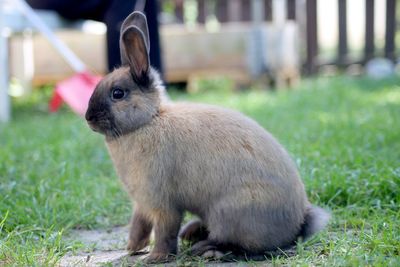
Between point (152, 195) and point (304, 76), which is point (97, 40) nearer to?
point (304, 76)

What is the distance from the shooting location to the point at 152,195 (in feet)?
8.15

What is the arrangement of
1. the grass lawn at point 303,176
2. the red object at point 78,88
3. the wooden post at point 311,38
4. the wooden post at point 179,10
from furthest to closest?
the wooden post at point 179,10, the wooden post at point 311,38, the red object at point 78,88, the grass lawn at point 303,176

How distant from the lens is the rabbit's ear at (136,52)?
99.0 inches

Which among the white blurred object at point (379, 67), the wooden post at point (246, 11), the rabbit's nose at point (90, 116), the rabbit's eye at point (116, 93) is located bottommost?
the white blurred object at point (379, 67)

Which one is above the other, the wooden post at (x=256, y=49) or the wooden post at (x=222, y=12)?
the wooden post at (x=222, y=12)

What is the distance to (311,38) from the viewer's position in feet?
30.4

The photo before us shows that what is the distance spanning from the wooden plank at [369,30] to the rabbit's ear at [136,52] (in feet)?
24.0

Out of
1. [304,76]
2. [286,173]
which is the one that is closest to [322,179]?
[286,173]

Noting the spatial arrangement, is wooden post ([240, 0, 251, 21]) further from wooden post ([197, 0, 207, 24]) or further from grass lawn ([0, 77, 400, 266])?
grass lawn ([0, 77, 400, 266])

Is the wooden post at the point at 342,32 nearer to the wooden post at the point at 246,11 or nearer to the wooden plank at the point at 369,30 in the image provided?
the wooden plank at the point at 369,30

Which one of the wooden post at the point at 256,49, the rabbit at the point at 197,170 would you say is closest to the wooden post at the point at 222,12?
the wooden post at the point at 256,49

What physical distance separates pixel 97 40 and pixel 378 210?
530cm

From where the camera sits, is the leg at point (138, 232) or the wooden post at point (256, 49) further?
the wooden post at point (256, 49)

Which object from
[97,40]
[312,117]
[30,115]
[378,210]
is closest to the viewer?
[378,210]
